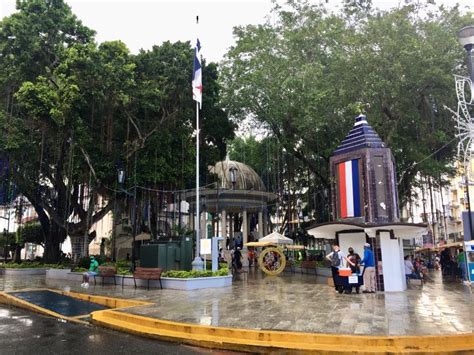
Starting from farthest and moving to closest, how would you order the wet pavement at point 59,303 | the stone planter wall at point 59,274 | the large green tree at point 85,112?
the large green tree at point 85,112 < the stone planter wall at point 59,274 < the wet pavement at point 59,303

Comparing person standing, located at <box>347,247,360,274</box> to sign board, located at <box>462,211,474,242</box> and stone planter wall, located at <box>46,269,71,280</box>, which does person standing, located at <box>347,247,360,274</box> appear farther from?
stone planter wall, located at <box>46,269,71,280</box>

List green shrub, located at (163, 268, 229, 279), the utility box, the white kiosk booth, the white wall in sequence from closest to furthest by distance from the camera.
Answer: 1. the white kiosk booth
2. the white wall
3. green shrub, located at (163, 268, 229, 279)
4. the utility box

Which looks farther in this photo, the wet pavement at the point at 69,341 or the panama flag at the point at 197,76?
the panama flag at the point at 197,76

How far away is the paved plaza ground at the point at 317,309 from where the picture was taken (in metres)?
8.59

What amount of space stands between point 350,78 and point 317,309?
1515 cm

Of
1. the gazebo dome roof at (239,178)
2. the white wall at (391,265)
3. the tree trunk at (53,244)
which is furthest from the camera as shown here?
the gazebo dome roof at (239,178)

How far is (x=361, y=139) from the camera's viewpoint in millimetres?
16578

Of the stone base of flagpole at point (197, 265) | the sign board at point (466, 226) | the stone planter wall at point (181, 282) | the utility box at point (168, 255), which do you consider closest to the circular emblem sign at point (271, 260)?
the utility box at point (168, 255)

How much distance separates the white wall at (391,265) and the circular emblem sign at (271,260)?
9472 mm

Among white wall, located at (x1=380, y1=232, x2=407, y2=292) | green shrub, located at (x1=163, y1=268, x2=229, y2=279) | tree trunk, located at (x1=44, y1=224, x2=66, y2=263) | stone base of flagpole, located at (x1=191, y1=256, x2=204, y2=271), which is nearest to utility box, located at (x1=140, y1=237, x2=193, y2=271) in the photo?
green shrub, located at (x1=163, y1=268, x2=229, y2=279)

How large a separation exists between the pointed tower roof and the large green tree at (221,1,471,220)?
3736mm

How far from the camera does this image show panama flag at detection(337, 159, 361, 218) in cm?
1634

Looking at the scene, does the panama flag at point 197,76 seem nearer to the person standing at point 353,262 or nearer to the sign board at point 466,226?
the person standing at point 353,262

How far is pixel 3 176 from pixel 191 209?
12.9m
